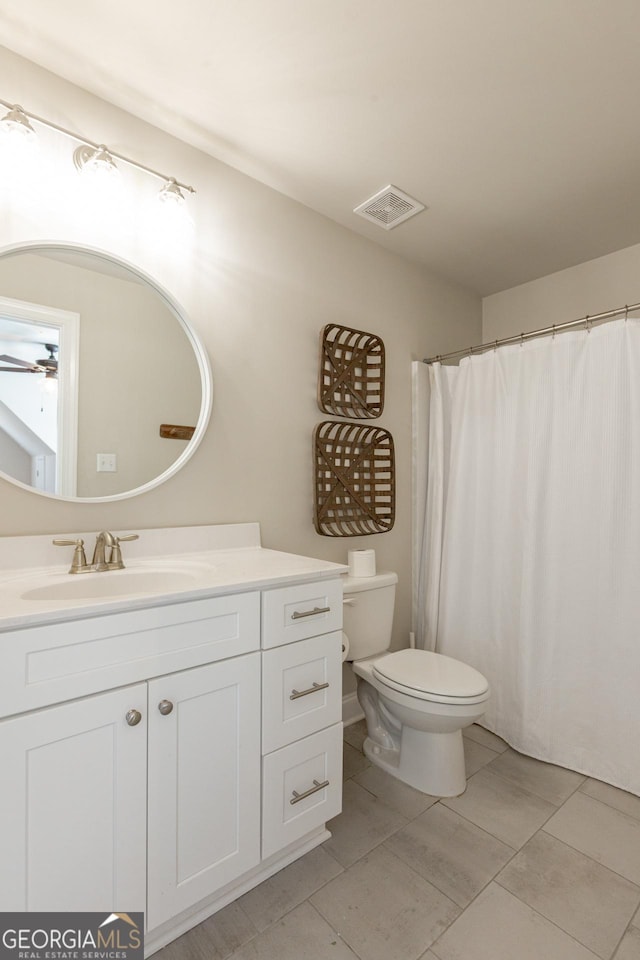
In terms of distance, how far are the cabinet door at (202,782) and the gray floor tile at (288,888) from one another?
0.40ft

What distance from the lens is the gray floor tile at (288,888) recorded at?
122 centimetres

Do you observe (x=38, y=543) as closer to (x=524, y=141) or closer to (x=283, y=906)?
(x=283, y=906)

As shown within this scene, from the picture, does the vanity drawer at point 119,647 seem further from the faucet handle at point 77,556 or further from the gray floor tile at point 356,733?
the gray floor tile at point 356,733

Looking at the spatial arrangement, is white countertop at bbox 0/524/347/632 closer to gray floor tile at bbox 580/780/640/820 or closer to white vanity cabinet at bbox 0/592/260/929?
white vanity cabinet at bbox 0/592/260/929

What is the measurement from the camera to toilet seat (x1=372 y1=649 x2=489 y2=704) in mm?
1599

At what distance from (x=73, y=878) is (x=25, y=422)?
1.13m

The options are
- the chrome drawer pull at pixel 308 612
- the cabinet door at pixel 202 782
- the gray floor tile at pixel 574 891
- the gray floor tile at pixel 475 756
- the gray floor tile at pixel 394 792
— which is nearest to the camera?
the cabinet door at pixel 202 782

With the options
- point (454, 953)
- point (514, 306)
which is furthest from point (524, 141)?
point (454, 953)

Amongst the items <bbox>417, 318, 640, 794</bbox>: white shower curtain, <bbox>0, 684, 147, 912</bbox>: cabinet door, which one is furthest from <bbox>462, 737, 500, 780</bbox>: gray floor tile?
<bbox>0, 684, 147, 912</bbox>: cabinet door

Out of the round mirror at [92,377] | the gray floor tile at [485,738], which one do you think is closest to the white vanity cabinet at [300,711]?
the round mirror at [92,377]

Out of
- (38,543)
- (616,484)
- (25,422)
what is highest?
(25,422)

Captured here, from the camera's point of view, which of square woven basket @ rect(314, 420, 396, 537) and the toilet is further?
square woven basket @ rect(314, 420, 396, 537)

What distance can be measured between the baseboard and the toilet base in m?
0.42

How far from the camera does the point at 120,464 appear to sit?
1.52m
